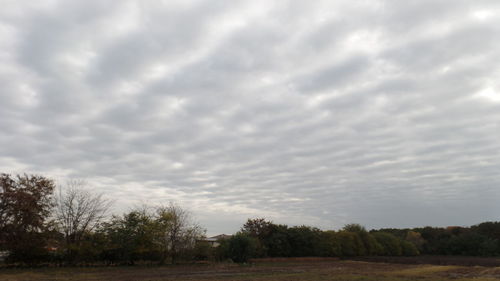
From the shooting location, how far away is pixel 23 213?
42.3 meters

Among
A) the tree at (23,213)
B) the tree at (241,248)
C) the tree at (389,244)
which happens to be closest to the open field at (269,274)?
the tree at (23,213)

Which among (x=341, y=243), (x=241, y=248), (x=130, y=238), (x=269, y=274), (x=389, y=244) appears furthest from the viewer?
(x=389, y=244)

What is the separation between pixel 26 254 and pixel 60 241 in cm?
404

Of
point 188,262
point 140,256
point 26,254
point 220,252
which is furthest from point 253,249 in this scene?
point 26,254

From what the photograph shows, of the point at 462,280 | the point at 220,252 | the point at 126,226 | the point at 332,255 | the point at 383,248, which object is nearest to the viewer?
the point at 462,280

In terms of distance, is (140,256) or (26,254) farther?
(140,256)

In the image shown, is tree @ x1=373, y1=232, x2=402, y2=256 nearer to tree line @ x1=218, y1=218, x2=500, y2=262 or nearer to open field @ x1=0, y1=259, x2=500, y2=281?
tree line @ x1=218, y1=218, x2=500, y2=262

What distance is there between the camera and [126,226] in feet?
169

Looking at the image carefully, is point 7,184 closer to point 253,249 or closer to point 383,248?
point 253,249

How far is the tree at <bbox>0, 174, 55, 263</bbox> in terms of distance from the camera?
41688 millimetres

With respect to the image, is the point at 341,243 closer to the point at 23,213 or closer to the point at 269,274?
the point at 269,274

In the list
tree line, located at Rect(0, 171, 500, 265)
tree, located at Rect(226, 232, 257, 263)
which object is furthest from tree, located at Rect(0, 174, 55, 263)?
tree, located at Rect(226, 232, 257, 263)

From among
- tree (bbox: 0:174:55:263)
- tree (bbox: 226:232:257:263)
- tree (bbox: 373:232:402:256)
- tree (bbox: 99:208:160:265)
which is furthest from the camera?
tree (bbox: 373:232:402:256)

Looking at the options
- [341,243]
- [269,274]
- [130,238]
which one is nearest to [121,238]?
[130,238]
